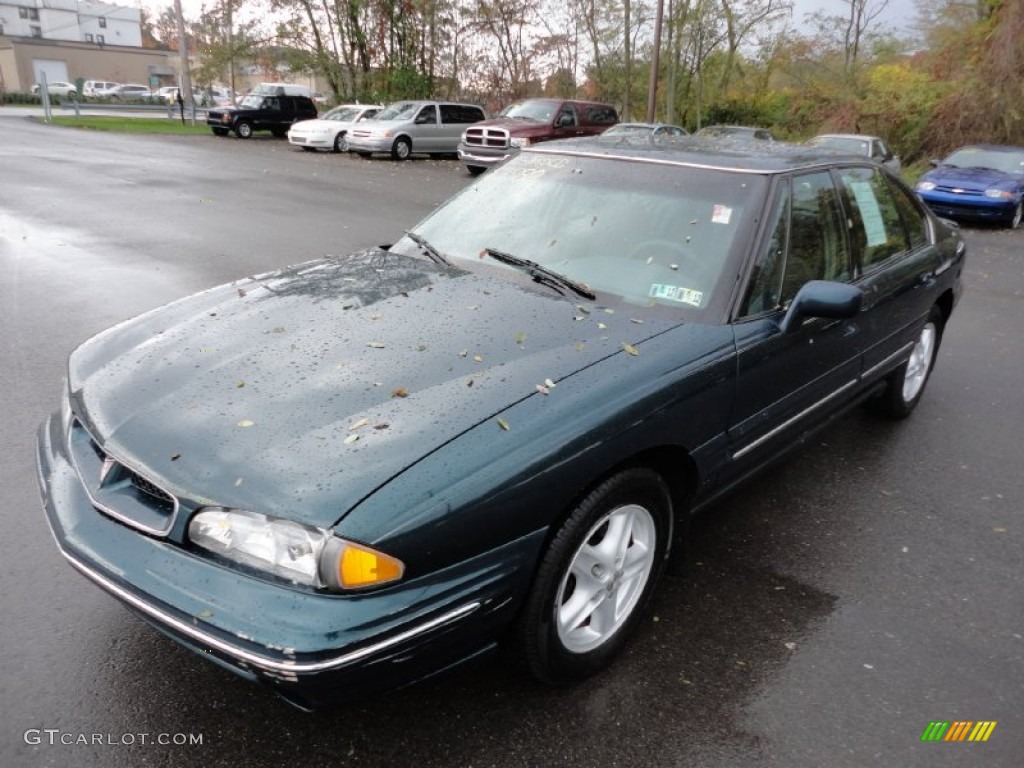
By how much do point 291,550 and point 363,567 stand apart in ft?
0.65

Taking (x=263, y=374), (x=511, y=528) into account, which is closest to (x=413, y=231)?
(x=263, y=374)

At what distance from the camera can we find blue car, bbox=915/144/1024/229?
42.2 ft

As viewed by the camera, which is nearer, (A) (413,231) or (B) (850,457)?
(A) (413,231)

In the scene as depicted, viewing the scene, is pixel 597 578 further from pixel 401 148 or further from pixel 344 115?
pixel 344 115

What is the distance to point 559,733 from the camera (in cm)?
226

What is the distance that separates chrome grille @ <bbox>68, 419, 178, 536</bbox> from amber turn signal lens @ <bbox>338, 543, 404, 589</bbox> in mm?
521

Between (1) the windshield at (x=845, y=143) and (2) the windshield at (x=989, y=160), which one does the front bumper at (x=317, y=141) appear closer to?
(1) the windshield at (x=845, y=143)

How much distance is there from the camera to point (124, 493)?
7.09 ft

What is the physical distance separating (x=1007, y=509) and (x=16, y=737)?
4.10 metres

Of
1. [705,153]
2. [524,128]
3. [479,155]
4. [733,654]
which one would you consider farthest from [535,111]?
[733,654]

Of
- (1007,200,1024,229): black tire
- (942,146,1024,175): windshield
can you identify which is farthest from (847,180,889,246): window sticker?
(942,146,1024,175): windshield

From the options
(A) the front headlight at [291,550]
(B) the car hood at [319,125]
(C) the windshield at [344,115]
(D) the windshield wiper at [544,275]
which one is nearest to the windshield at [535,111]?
(B) the car hood at [319,125]

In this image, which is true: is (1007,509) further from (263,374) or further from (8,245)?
(8,245)

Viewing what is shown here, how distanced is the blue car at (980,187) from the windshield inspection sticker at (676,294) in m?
12.7
